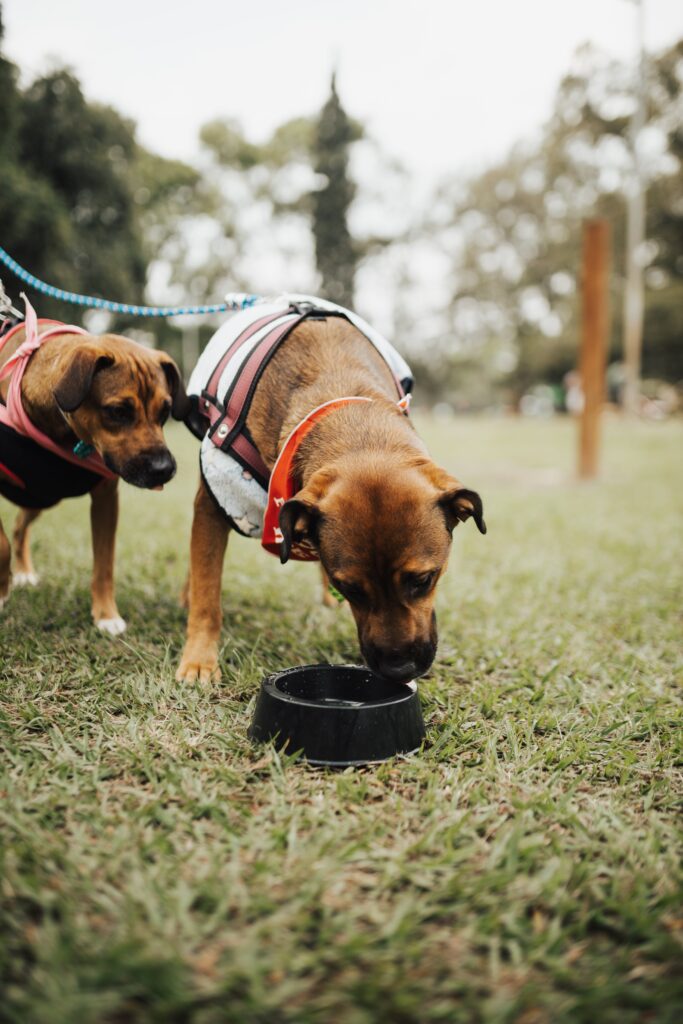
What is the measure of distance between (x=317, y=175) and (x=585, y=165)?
22.4 meters

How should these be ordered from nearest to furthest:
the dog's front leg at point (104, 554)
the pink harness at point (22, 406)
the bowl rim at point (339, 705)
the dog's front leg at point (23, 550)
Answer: the bowl rim at point (339, 705)
the pink harness at point (22, 406)
the dog's front leg at point (104, 554)
the dog's front leg at point (23, 550)

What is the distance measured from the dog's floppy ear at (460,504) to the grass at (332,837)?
2.59 feet

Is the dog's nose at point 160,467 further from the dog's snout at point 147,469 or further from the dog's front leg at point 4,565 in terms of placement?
the dog's front leg at point 4,565

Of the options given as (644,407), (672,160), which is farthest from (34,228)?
(672,160)

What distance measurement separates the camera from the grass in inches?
63.9

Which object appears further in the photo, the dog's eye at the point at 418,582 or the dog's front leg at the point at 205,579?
the dog's front leg at the point at 205,579

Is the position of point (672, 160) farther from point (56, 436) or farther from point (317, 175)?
point (56, 436)

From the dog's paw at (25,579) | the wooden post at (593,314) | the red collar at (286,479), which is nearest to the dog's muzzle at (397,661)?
the red collar at (286,479)

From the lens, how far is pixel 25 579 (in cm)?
473

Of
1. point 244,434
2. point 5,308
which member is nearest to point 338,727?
point 244,434

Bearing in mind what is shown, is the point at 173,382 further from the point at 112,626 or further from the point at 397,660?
the point at 397,660

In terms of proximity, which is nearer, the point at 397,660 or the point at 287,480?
the point at 397,660

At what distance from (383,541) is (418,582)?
0.80ft

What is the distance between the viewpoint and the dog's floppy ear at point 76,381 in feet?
10.9
